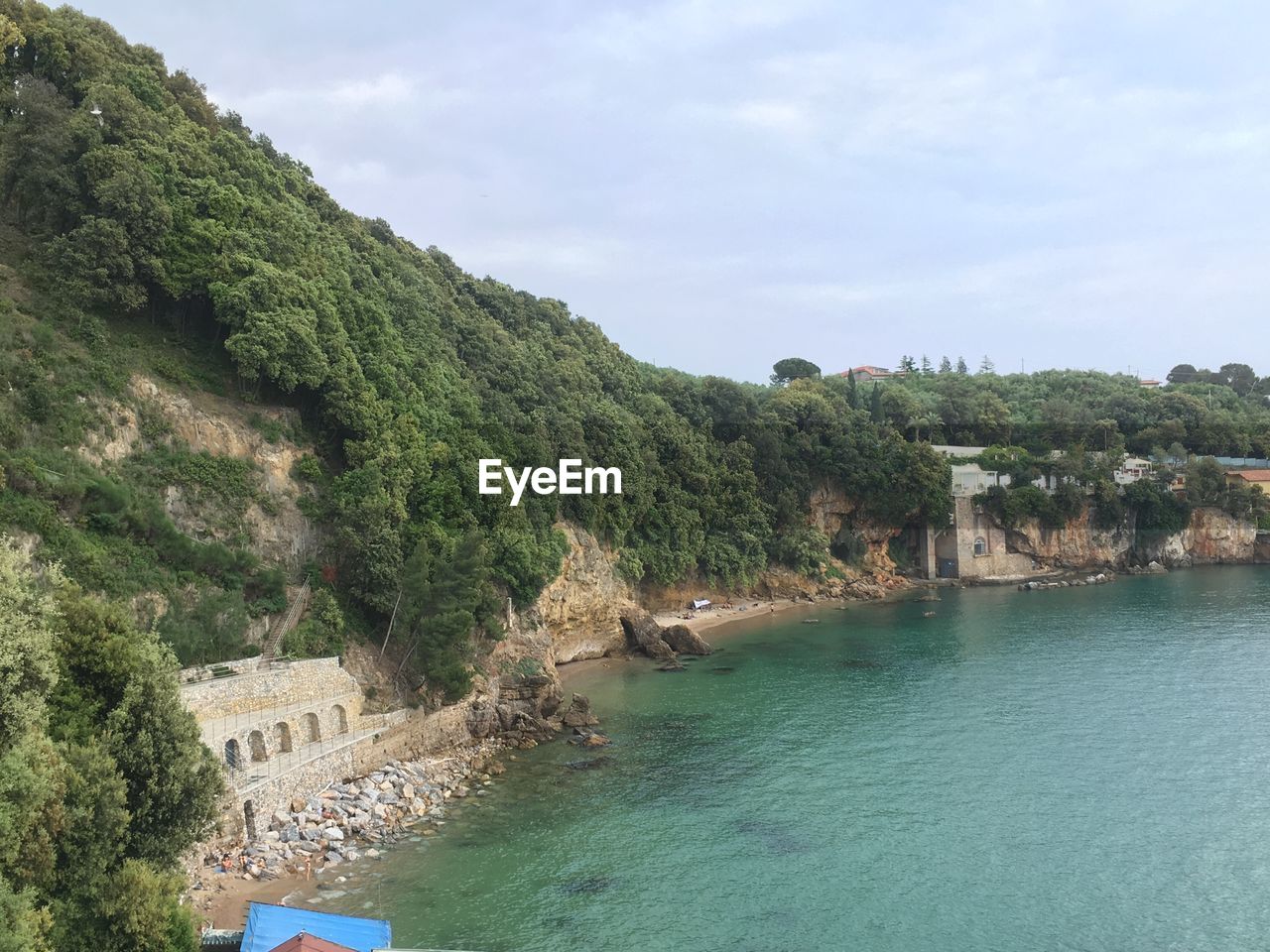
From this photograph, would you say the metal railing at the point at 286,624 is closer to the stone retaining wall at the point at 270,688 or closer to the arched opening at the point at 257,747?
the stone retaining wall at the point at 270,688

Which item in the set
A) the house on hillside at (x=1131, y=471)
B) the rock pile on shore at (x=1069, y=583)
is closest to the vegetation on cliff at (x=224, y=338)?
the rock pile on shore at (x=1069, y=583)

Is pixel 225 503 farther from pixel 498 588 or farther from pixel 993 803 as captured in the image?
pixel 993 803

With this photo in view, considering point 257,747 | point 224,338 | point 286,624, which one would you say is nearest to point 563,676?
point 286,624

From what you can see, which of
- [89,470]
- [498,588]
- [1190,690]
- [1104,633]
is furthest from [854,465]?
[89,470]

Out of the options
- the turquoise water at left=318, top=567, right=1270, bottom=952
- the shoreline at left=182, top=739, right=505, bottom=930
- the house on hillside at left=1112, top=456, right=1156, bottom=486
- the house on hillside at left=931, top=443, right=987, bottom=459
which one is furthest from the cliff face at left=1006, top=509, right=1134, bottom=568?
the shoreline at left=182, top=739, right=505, bottom=930

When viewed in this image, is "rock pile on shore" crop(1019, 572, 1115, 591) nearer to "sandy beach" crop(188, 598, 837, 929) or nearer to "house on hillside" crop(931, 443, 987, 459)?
"house on hillside" crop(931, 443, 987, 459)

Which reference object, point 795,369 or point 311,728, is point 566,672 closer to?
point 311,728
